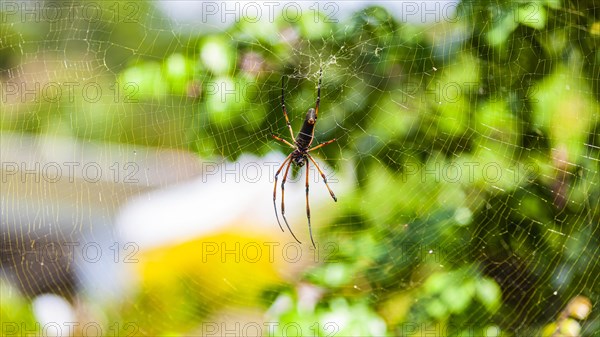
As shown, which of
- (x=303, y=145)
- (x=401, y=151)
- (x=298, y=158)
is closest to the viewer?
(x=401, y=151)

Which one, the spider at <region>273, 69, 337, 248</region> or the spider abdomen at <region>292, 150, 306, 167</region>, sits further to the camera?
the spider abdomen at <region>292, 150, 306, 167</region>

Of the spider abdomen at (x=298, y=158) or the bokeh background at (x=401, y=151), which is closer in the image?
the bokeh background at (x=401, y=151)

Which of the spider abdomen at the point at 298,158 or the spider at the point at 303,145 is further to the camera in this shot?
the spider abdomen at the point at 298,158

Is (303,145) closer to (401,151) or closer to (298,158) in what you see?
(298,158)

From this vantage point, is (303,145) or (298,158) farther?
(298,158)

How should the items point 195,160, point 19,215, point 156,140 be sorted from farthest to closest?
point 19,215, point 156,140, point 195,160

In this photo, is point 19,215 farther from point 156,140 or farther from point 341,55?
point 341,55

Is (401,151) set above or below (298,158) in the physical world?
above

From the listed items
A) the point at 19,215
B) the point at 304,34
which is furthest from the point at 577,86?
the point at 19,215

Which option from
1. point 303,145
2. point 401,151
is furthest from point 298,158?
point 401,151

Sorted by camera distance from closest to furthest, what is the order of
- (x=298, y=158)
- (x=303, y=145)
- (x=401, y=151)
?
1. (x=401, y=151)
2. (x=303, y=145)
3. (x=298, y=158)

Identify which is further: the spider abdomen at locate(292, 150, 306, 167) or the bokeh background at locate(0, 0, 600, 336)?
the spider abdomen at locate(292, 150, 306, 167)
